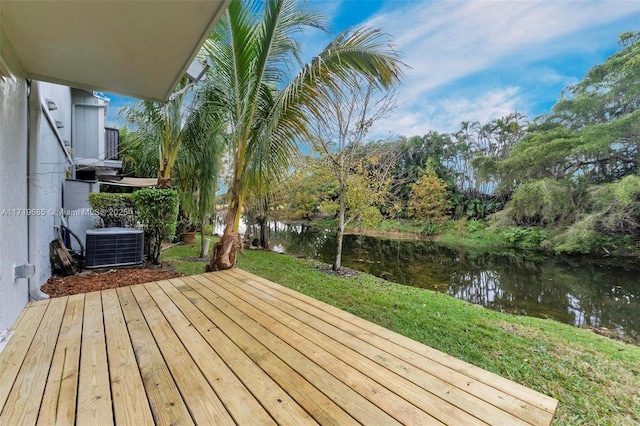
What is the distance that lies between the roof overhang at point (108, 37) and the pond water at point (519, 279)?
6.72 meters

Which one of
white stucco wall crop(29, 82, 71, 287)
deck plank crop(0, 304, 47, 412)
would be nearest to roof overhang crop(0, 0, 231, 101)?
white stucco wall crop(29, 82, 71, 287)

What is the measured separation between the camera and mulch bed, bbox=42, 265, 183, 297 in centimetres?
329

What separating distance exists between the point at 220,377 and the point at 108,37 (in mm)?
2259

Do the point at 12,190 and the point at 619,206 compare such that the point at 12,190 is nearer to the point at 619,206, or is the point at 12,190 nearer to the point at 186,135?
the point at 186,135

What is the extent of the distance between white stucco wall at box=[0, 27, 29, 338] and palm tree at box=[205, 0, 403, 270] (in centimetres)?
188

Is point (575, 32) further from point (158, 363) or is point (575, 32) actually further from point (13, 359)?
point (13, 359)

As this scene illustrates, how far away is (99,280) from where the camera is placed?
3.81m

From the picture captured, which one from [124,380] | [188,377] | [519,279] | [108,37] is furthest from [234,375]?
[519,279]

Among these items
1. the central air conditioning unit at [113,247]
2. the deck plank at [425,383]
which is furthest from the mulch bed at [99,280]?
the deck plank at [425,383]

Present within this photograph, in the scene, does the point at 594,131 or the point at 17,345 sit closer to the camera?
the point at 17,345

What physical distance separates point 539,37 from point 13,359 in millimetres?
12054

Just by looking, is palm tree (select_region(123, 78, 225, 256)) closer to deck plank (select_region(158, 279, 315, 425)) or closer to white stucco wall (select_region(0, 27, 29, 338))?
white stucco wall (select_region(0, 27, 29, 338))

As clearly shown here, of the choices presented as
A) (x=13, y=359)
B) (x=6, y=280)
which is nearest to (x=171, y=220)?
(x=6, y=280)

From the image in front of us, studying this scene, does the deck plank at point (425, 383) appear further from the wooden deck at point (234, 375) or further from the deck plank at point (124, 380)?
the deck plank at point (124, 380)
